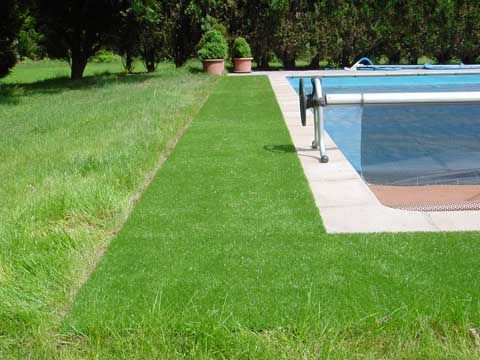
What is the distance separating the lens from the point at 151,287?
10.1 feet

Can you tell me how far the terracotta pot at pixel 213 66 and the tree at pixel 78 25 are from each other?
123 inches

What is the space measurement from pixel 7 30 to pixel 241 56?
7406mm

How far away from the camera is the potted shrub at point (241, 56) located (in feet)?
62.2

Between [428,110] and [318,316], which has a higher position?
[428,110]

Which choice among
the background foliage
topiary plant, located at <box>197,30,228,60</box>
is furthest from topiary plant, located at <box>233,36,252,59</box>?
the background foliage

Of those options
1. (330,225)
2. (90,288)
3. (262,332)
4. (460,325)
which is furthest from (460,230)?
(90,288)

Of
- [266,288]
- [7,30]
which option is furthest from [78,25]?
[266,288]

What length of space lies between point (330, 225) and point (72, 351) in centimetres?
204

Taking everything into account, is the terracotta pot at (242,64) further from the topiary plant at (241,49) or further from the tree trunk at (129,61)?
the tree trunk at (129,61)

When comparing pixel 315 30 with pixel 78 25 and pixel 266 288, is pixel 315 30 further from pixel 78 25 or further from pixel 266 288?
pixel 266 288

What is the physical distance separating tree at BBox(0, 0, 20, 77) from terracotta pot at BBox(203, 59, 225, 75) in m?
5.83

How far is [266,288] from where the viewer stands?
9.93ft

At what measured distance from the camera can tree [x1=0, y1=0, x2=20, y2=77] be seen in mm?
15961

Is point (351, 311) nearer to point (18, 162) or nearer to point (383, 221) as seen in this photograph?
point (383, 221)
